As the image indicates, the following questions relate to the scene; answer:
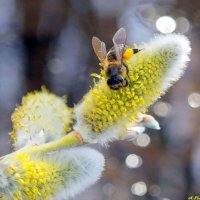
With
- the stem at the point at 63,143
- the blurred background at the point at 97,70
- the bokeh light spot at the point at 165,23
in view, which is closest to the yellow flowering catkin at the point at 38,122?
the stem at the point at 63,143

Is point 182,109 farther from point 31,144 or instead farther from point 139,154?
point 31,144

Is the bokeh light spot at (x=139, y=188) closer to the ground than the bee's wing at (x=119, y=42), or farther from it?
farther from it

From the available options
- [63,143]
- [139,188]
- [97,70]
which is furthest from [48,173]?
[97,70]

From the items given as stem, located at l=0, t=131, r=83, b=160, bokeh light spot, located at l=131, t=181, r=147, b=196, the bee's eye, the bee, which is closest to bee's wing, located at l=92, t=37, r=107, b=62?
the bee

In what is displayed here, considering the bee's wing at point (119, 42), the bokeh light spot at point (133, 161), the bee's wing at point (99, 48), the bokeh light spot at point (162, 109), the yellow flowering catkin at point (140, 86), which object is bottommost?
the yellow flowering catkin at point (140, 86)

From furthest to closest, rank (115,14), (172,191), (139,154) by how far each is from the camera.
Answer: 1. (115,14)
2. (139,154)
3. (172,191)

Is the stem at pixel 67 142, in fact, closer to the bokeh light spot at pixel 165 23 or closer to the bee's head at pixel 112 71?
the bee's head at pixel 112 71

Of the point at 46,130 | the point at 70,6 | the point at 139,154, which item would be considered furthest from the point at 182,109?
the point at 46,130

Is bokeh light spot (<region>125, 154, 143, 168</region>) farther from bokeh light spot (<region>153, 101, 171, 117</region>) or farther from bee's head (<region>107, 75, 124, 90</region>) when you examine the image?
bee's head (<region>107, 75, 124, 90</region>)
